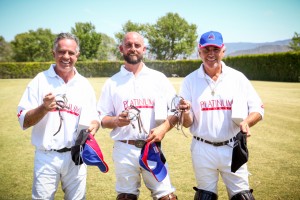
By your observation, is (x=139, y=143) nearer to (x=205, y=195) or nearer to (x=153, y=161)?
(x=153, y=161)

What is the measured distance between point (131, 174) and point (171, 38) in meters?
92.4

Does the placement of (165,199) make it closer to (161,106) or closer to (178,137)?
(161,106)

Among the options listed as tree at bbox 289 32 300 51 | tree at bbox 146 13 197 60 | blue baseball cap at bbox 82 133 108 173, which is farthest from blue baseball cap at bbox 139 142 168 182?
tree at bbox 146 13 197 60

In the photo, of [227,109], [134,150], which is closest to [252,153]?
[227,109]

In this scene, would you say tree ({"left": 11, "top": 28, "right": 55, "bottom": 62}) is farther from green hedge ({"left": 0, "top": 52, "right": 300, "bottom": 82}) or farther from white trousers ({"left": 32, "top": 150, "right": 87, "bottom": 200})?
white trousers ({"left": 32, "top": 150, "right": 87, "bottom": 200})

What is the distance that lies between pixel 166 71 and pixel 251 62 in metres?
19.4

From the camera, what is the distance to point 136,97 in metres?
3.58

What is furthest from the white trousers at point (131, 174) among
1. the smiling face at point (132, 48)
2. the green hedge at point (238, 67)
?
the green hedge at point (238, 67)

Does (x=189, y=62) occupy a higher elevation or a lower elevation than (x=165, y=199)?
higher

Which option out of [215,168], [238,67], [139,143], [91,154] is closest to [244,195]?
[215,168]

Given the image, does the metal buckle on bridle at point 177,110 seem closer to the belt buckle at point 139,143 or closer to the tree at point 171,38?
the belt buckle at point 139,143

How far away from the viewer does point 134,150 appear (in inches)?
137

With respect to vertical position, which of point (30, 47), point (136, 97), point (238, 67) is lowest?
point (136, 97)

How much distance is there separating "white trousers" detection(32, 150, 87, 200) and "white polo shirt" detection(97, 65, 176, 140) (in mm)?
645
